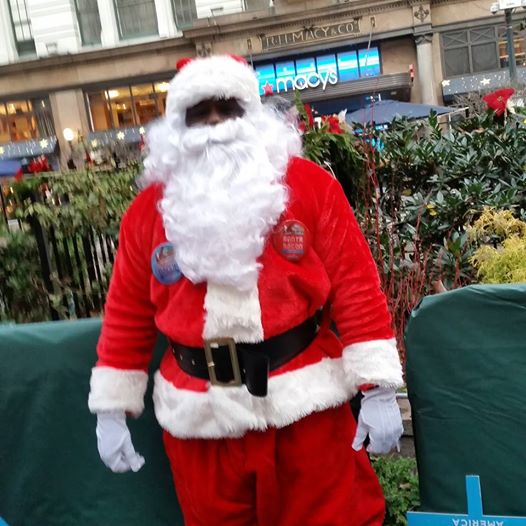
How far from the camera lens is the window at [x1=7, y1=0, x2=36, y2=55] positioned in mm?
23312

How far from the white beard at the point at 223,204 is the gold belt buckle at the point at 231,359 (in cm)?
17

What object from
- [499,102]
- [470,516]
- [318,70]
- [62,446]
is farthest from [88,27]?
[470,516]

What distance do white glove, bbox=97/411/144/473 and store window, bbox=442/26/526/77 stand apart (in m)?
21.0

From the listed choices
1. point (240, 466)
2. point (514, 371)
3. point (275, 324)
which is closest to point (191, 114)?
point (275, 324)

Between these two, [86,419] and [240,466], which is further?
[86,419]

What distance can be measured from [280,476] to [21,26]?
25698 mm

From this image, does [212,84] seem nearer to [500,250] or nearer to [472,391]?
[472,391]

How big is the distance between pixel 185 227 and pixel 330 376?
0.64 metres

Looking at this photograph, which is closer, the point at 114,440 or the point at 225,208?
the point at 225,208

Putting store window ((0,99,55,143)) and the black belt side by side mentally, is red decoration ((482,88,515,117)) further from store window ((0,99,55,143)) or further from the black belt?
store window ((0,99,55,143))

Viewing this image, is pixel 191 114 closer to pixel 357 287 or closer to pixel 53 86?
pixel 357 287

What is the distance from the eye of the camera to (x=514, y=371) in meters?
1.89

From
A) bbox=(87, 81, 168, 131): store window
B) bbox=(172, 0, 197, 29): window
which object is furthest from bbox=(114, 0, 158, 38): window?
bbox=(87, 81, 168, 131): store window

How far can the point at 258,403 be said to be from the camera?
5.77 feet
